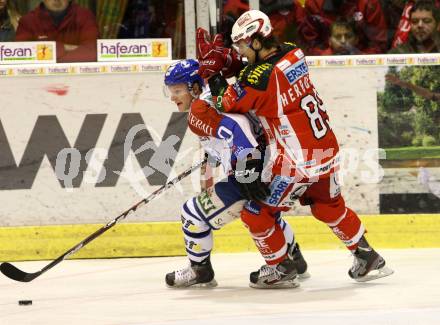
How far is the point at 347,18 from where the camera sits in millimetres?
6680

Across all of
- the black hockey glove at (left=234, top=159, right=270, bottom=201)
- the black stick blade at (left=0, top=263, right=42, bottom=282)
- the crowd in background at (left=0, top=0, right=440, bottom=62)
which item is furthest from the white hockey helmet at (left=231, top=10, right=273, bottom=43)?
the black stick blade at (left=0, top=263, right=42, bottom=282)

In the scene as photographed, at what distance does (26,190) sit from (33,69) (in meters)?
0.73

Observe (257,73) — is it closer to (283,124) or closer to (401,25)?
(283,124)

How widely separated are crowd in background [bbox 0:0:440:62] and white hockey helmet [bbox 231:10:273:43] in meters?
1.41

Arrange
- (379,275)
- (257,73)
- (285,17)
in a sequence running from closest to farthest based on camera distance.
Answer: (257,73)
(379,275)
(285,17)

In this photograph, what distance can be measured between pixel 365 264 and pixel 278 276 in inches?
17.1

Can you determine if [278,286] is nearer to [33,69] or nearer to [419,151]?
[419,151]

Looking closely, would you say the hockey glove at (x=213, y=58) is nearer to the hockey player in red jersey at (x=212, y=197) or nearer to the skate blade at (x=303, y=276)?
the hockey player in red jersey at (x=212, y=197)

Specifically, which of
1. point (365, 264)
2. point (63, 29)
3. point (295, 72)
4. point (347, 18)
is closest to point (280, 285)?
point (365, 264)

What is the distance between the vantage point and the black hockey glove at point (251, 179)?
5.01 m

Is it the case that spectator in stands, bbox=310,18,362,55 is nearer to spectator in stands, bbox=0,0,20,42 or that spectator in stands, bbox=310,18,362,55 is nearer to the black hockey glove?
the black hockey glove

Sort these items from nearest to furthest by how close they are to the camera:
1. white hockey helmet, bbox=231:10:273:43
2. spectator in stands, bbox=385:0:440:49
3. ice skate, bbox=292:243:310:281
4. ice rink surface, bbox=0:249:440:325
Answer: ice rink surface, bbox=0:249:440:325, white hockey helmet, bbox=231:10:273:43, ice skate, bbox=292:243:310:281, spectator in stands, bbox=385:0:440:49

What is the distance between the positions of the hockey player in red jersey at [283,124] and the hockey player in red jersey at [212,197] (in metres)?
0.08

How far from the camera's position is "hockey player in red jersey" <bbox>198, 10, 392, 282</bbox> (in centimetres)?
499
